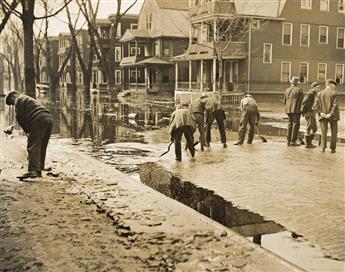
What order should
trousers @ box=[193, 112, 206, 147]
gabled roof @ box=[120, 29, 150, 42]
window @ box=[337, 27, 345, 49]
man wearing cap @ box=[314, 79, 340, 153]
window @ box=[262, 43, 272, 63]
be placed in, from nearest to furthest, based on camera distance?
man wearing cap @ box=[314, 79, 340, 153] → trousers @ box=[193, 112, 206, 147] → window @ box=[262, 43, 272, 63] → window @ box=[337, 27, 345, 49] → gabled roof @ box=[120, 29, 150, 42]

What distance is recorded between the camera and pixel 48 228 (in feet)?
20.2

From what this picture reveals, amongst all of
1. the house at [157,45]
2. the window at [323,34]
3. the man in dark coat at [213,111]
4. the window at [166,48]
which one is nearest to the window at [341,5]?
the window at [323,34]

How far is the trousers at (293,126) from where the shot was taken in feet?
48.6

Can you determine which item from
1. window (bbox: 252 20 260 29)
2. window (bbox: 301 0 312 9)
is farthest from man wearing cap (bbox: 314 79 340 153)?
window (bbox: 301 0 312 9)

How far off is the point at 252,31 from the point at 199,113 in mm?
26880

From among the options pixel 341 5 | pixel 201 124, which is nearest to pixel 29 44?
pixel 201 124

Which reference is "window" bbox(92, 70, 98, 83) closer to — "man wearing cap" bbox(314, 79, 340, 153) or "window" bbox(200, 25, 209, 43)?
"window" bbox(200, 25, 209, 43)

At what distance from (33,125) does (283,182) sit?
4.95 m

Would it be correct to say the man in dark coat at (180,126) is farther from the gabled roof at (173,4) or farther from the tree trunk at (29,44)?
the gabled roof at (173,4)

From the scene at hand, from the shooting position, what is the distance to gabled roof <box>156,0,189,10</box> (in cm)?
5353

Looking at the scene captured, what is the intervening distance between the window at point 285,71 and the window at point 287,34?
1687mm

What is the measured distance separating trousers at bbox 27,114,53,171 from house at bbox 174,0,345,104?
2865 centimetres

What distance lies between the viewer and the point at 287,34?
40781 mm

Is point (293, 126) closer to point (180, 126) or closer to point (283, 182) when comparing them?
point (180, 126)
